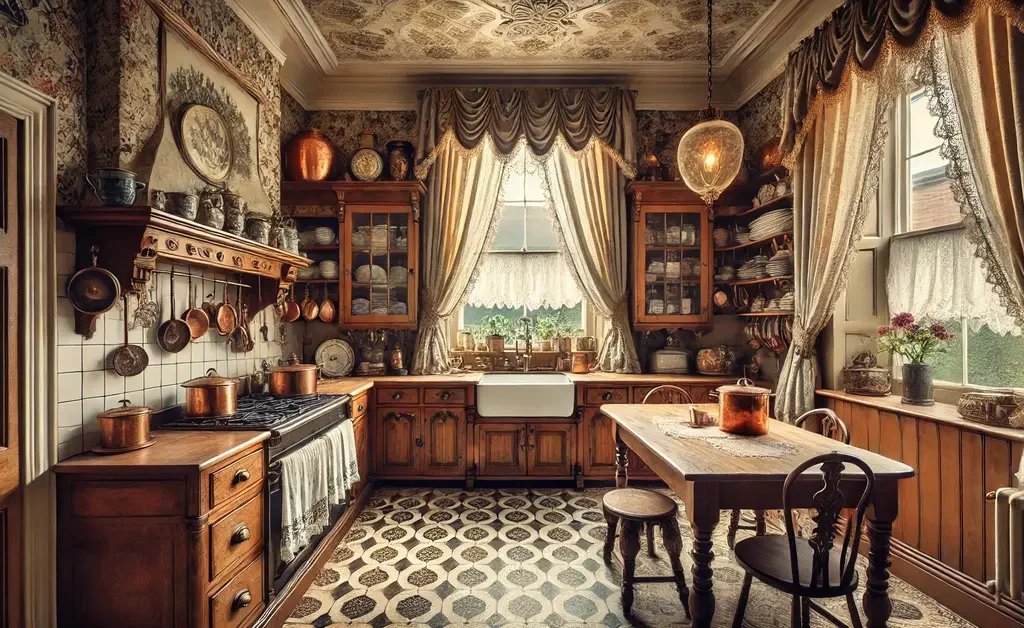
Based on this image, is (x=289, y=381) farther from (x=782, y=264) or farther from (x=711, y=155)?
(x=782, y=264)

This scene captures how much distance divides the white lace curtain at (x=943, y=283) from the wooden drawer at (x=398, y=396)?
341cm

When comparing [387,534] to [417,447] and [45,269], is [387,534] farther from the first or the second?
[45,269]

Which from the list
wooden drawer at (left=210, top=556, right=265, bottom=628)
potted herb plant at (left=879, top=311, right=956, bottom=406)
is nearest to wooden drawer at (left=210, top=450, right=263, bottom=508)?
wooden drawer at (left=210, top=556, right=265, bottom=628)

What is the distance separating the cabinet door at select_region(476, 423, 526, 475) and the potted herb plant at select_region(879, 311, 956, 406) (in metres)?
2.48

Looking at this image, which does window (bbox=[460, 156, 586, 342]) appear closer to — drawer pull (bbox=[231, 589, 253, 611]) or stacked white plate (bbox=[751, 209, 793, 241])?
stacked white plate (bbox=[751, 209, 793, 241])

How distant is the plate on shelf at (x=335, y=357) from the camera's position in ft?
12.9

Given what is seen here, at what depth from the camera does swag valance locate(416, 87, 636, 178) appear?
156 inches

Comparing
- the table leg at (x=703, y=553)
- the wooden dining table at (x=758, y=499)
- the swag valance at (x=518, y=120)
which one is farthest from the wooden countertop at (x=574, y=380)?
the table leg at (x=703, y=553)

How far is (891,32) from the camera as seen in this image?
2316 mm

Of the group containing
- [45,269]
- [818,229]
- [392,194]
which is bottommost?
[45,269]

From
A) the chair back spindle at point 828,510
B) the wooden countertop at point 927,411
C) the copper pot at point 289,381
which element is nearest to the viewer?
the chair back spindle at point 828,510

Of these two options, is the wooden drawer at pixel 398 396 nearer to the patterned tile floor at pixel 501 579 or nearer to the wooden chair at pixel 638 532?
the patterned tile floor at pixel 501 579

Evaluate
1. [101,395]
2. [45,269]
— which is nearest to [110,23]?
[45,269]

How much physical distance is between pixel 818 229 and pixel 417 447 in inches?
130
